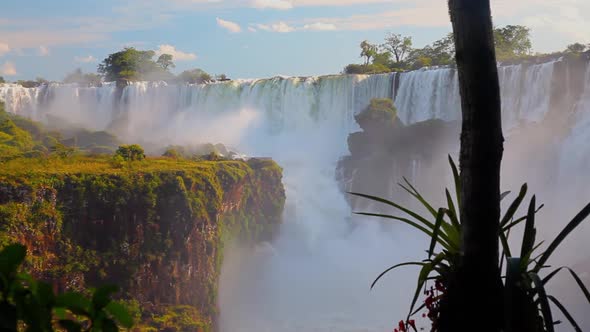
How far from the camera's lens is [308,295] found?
10.7 m

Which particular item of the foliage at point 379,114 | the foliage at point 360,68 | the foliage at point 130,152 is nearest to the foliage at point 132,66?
the foliage at point 360,68

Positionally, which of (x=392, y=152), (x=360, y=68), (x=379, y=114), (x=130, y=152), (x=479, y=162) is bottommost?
(x=392, y=152)

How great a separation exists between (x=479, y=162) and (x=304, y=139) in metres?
15.3

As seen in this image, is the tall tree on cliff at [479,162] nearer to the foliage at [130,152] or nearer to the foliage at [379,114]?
the foliage at [130,152]

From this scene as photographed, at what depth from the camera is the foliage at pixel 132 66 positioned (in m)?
19.7

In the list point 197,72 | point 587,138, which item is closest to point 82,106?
point 197,72

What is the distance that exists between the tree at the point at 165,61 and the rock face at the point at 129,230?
40.6 feet

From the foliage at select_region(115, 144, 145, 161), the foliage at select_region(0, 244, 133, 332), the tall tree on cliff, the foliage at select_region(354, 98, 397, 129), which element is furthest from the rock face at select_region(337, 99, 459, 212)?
the foliage at select_region(0, 244, 133, 332)

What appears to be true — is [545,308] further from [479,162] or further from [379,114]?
[379,114]

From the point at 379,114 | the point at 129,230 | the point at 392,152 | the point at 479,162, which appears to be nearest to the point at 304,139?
the point at 379,114

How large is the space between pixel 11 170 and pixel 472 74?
7.77 metres

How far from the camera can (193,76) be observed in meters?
19.3

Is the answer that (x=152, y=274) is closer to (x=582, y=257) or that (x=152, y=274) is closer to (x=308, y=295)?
(x=308, y=295)

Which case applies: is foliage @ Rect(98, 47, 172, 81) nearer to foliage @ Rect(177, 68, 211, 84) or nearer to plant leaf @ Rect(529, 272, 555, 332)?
foliage @ Rect(177, 68, 211, 84)
